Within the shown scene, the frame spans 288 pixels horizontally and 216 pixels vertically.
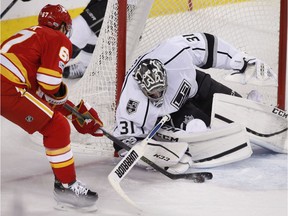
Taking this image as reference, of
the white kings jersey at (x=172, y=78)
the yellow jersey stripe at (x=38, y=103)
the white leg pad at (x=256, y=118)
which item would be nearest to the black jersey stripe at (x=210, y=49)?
the white kings jersey at (x=172, y=78)

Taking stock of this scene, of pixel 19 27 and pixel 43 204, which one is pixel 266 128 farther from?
pixel 19 27

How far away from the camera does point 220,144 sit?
3.04 metres

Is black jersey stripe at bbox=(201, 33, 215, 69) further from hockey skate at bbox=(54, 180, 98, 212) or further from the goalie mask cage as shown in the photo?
hockey skate at bbox=(54, 180, 98, 212)

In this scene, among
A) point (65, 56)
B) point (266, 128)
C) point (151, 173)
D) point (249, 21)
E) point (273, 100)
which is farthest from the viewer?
point (249, 21)

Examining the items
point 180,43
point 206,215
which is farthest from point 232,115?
point 206,215

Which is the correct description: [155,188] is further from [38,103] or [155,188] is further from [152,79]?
[38,103]

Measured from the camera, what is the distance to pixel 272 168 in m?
3.07

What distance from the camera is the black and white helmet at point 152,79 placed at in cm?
294

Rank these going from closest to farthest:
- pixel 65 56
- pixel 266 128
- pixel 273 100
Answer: pixel 65 56 < pixel 266 128 < pixel 273 100

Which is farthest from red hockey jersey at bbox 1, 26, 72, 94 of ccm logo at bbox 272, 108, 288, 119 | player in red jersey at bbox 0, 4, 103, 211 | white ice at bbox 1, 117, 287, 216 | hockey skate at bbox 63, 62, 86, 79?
hockey skate at bbox 63, 62, 86, 79

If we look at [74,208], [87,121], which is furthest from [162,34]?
[74,208]

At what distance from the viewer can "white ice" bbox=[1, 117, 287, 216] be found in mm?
2598

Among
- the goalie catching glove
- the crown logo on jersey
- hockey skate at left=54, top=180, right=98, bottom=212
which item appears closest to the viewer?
hockey skate at left=54, top=180, right=98, bottom=212

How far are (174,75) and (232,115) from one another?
1.03ft
